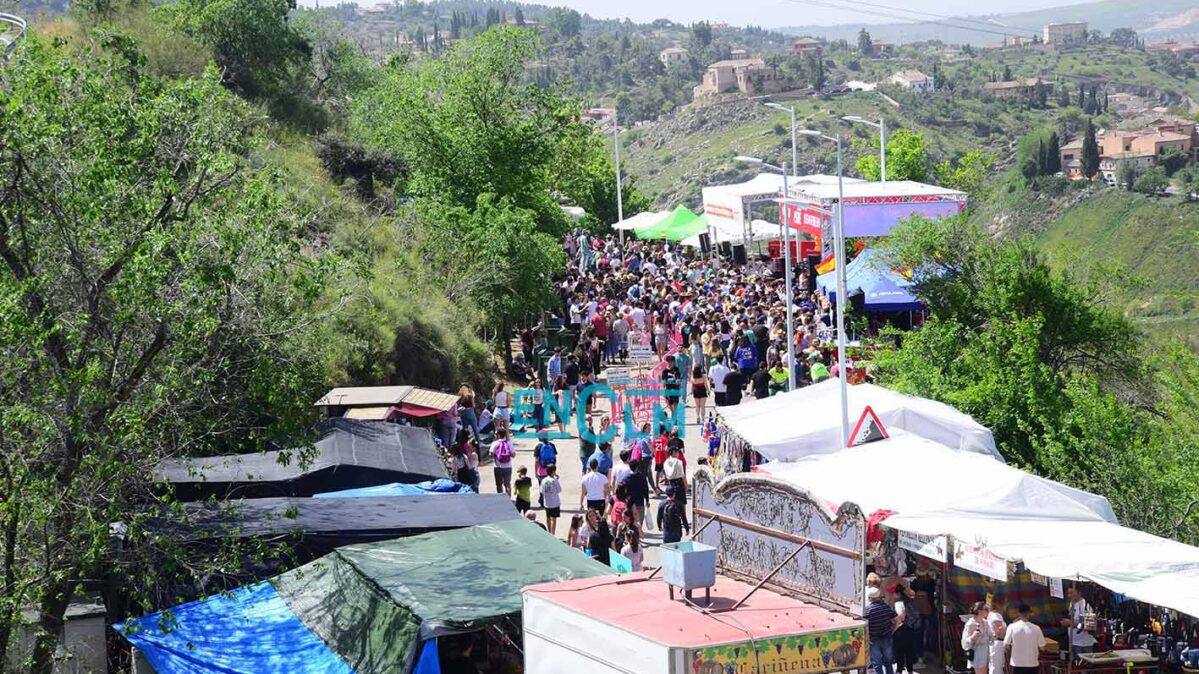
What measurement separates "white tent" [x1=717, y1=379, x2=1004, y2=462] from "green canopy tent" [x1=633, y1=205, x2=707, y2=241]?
34.0 m

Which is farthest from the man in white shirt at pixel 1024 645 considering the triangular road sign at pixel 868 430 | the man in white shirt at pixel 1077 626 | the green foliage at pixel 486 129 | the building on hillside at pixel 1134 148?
the building on hillside at pixel 1134 148

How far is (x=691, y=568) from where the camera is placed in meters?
8.98

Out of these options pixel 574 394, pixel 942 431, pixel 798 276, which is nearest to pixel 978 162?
pixel 798 276

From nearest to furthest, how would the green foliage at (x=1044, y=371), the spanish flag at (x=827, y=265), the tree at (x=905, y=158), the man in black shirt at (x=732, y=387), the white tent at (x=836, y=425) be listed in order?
the white tent at (x=836, y=425) < the green foliage at (x=1044, y=371) < the man in black shirt at (x=732, y=387) < the spanish flag at (x=827, y=265) < the tree at (x=905, y=158)

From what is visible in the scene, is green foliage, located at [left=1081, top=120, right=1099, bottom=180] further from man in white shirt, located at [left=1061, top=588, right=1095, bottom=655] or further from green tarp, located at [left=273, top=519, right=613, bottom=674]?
green tarp, located at [left=273, top=519, right=613, bottom=674]

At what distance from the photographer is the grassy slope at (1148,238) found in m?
94.9

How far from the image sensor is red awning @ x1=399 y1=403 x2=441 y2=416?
1986 centimetres

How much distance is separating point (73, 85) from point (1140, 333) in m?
19.3

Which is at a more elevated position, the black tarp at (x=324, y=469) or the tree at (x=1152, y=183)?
the black tarp at (x=324, y=469)

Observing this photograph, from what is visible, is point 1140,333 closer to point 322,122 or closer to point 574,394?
point 574,394

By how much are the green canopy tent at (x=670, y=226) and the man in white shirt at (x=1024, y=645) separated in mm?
40271

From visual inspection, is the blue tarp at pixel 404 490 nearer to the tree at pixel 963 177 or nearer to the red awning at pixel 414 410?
the red awning at pixel 414 410

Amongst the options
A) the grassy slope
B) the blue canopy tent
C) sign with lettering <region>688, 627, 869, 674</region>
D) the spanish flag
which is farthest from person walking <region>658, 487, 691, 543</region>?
the grassy slope

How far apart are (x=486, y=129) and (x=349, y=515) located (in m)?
25.0
